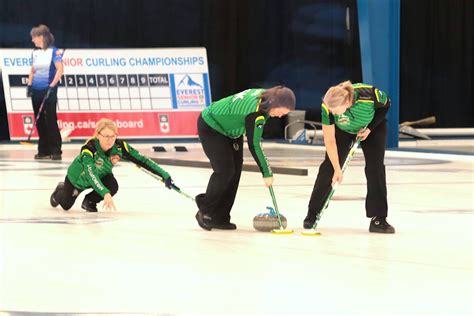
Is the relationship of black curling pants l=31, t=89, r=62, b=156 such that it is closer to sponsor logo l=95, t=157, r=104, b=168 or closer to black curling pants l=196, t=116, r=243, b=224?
sponsor logo l=95, t=157, r=104, b=168

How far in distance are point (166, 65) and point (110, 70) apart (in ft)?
2.95

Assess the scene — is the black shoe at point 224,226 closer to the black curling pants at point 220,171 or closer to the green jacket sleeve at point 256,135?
the black curling pants at point 220,171

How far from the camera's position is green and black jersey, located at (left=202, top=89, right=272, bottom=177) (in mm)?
6391

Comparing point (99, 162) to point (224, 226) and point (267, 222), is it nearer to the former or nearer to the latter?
point (224, 226)

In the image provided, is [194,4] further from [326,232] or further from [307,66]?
[326,232]

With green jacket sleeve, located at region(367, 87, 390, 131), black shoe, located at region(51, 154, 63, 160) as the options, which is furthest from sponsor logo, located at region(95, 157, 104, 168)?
black shoe, located at region(51, 154, 63, 160)

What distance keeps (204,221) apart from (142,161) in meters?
0.82

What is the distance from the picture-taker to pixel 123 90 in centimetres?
1817

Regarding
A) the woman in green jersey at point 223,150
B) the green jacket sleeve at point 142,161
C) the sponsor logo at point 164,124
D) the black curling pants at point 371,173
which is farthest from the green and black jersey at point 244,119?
the sponsor logo at point 164,124

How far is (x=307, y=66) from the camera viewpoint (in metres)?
19.3

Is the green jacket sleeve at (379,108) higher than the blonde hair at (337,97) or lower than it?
lower

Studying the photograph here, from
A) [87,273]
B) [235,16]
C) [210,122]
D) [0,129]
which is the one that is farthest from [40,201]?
[235,16]

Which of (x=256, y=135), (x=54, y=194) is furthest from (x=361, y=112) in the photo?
(x=54, y=194)

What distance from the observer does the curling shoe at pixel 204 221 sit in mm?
6802
